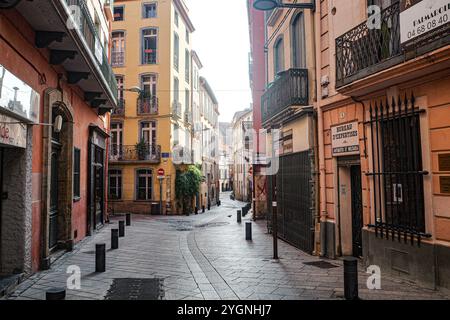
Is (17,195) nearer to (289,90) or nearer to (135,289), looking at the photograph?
(135,289)

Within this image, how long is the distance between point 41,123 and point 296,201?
728 cm

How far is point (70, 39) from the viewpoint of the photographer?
8.23m

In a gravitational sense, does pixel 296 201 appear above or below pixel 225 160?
below

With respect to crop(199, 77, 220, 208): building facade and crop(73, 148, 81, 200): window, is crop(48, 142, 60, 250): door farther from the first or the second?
crop(199, 77, 220, 208): building facade

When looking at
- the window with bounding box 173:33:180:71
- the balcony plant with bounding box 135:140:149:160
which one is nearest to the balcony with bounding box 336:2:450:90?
the balcony plant with bounding box 135:140:149:160

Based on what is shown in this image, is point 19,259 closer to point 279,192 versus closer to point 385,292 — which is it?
point 385,292

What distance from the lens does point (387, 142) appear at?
25.9ft

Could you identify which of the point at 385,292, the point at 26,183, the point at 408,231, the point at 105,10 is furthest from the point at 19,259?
the point at 105,10

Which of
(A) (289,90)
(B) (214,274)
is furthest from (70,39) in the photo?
(A) (289,90)

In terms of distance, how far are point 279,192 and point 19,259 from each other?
345 inches

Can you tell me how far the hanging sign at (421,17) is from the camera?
19.2 ft

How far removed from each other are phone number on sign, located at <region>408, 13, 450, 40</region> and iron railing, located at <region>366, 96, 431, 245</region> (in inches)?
48.2

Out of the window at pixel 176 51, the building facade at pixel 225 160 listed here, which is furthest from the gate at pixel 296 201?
the building facade at pixel 225 160
